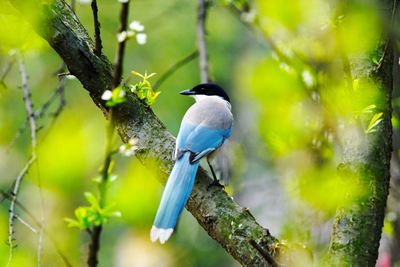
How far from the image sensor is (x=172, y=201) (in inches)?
82.5

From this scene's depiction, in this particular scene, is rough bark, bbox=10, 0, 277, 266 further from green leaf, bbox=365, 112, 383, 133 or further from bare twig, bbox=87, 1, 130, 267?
bare twig, bbox=87, 1, 130, 267

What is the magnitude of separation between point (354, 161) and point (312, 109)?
2.41 ft

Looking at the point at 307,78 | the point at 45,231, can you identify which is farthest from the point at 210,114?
the point at 45,231

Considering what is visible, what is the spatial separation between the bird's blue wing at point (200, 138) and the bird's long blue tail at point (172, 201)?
31 cm

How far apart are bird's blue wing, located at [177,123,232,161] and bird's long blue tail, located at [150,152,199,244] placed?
312mm

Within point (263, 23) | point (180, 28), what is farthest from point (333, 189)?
point (180, 28)

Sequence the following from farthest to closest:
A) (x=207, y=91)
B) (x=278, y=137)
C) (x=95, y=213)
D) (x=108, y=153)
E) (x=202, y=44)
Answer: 1. (x=207, y=91)
2. (x=202, y=44)
3. (x=278, y=137)
4. (x=95, y=213)
5. (x=108, y=153)

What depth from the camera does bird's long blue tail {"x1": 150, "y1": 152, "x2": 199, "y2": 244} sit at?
206 centimetres

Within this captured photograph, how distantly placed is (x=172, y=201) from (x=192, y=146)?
0.52 meters

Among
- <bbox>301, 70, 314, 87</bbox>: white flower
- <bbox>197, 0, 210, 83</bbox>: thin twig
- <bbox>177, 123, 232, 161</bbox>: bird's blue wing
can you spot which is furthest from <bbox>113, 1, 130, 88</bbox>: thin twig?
<bbox>197, 0, 210, 83</bbox>: thin twig

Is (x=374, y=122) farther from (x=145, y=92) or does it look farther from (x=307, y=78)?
(x=307, y=78)

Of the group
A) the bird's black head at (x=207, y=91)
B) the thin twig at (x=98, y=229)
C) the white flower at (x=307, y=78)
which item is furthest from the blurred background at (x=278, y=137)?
the bird's black head at (x=207, y=91)

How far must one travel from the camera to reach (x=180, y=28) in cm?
776

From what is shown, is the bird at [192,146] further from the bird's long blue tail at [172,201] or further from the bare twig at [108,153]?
the bare twig at [108,153]
